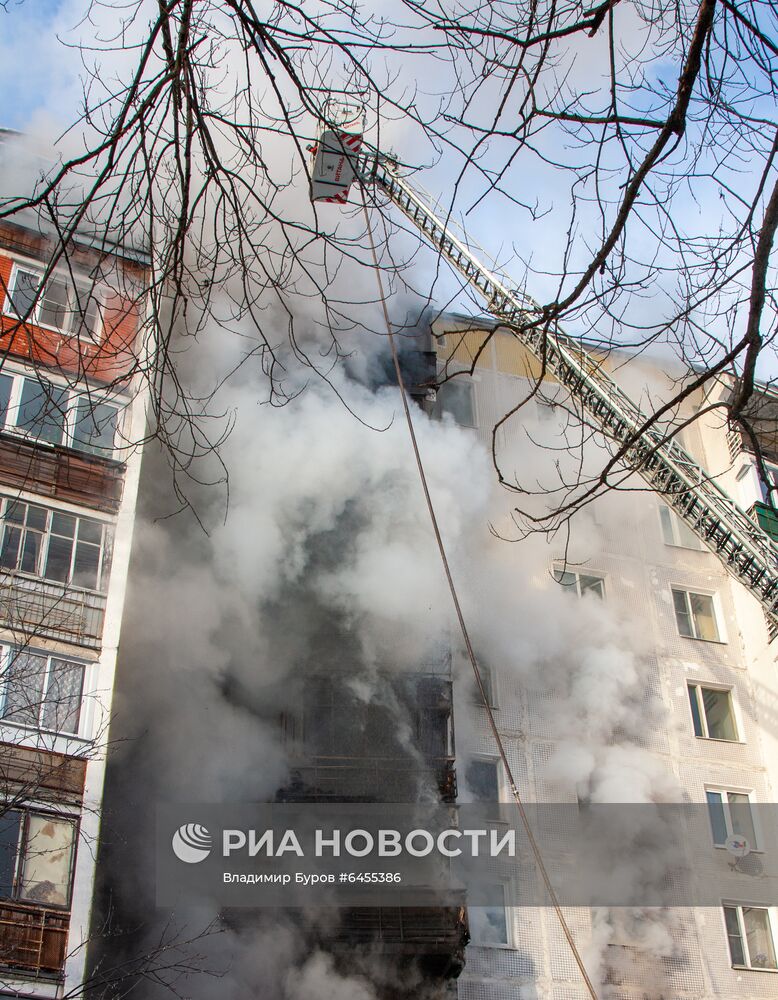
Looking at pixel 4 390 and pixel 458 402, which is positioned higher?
pixel 458 402

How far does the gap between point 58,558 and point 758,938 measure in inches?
441

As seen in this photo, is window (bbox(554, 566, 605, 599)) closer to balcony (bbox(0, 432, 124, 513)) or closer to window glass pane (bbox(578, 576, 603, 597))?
window glass pane (bbox(578, 576, 603, 597))

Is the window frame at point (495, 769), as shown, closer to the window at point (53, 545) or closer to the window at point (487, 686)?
the window at point (487, 686)

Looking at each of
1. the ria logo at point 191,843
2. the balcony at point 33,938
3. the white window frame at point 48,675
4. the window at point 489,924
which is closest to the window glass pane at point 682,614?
the window at point 489,924

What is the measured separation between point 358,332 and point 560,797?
899 cm

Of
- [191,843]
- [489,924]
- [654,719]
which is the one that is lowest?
[489,924]

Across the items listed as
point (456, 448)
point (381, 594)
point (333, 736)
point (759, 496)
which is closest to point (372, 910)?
point (333, 736)

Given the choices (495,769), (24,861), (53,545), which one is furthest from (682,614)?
(24,861)

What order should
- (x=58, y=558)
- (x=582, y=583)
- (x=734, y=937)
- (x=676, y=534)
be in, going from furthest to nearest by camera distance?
(x=676, y=534), (x=582, y=583), (x=734, y=937), (x=58, y=558)

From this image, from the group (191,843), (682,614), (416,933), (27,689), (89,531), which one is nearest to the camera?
(27,689)

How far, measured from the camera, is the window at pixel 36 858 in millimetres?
11086

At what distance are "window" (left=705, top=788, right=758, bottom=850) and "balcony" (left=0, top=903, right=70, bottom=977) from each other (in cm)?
1001

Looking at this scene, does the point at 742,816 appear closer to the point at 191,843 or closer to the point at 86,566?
the point at 191,843

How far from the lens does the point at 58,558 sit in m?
13.4
